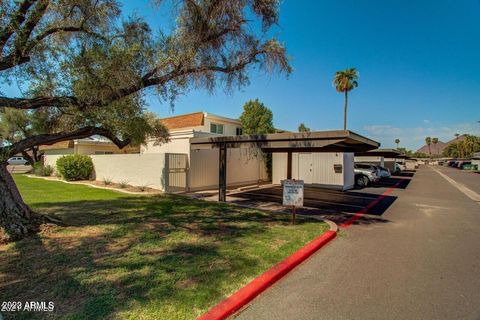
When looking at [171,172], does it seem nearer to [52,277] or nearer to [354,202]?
[354,202]

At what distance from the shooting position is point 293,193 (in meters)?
6.93

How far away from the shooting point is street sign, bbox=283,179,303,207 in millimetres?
6855

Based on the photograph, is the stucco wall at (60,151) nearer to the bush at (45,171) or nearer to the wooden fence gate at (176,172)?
the bush at (45,171)

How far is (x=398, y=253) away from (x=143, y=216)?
6.29m

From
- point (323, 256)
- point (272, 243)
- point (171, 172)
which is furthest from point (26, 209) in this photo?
point (171, 172)

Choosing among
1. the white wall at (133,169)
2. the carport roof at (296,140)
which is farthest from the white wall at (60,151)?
the carport roof at (296,140)

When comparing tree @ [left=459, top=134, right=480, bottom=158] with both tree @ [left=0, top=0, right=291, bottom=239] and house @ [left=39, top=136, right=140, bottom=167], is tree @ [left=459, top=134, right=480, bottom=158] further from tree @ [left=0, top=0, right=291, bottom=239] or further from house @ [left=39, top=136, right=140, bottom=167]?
tree @ [left=0, top=0, right=291, bottom=239]

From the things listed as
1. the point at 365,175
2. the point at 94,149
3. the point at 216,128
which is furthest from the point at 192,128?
the point at 365,175

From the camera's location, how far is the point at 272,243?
534 cm

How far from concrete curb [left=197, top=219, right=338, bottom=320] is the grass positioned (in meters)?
0.11

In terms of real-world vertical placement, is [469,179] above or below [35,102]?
below

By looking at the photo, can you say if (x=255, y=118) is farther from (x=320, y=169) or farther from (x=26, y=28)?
(x=26, y=28)

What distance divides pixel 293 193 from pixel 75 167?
15358mm

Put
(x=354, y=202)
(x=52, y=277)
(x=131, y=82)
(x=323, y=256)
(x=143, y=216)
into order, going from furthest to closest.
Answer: (x=354, y=202), (x=143, y=216), (x=131, y=82), (x=323, y=256), (x=52, y=277)
